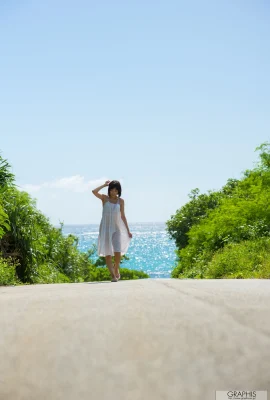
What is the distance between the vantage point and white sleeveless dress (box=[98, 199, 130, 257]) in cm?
1053

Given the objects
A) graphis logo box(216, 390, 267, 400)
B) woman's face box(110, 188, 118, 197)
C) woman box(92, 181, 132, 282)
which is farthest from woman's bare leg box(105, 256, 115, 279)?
graphis logo box(216, 390, 267, 400)

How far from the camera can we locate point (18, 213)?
16656 mm

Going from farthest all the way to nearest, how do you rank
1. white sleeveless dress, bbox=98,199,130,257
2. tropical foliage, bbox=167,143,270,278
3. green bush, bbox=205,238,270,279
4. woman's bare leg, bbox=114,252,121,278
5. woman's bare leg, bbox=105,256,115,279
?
tropical foliage, bbox=167,143,270,278
green bush, bbox=205,238,270,279
white sleeveless dress, bbox=98,199,130,257
woman's bare leg, bbox=114,252,121,278
woman's bare leg, bbox=105,256,115,279

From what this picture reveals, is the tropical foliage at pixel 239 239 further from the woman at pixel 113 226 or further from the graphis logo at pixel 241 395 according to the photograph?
the graphis logo at pixel 241 395

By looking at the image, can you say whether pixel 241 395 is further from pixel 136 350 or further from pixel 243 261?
pixel 243 261

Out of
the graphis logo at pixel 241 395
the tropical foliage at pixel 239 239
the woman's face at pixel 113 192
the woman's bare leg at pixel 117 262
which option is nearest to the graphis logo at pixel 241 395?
the graphis logo at pixel 241 395

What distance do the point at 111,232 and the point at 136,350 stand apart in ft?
23.2

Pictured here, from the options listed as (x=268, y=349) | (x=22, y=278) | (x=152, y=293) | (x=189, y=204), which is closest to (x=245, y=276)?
(x=22, y=278)

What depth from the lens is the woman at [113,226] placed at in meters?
10.5

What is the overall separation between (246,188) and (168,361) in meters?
29.3

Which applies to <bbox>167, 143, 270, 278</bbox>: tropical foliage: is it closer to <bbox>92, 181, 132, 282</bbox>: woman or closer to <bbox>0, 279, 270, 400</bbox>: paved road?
<bbox>92, 181, 132, 282</bbox>: woman

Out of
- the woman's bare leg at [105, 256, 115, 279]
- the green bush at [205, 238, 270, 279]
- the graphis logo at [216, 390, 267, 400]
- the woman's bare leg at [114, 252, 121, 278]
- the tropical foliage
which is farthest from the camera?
the tropical foliage

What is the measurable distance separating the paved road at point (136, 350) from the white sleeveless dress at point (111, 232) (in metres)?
5.97

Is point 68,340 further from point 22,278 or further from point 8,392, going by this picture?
point 22,278
